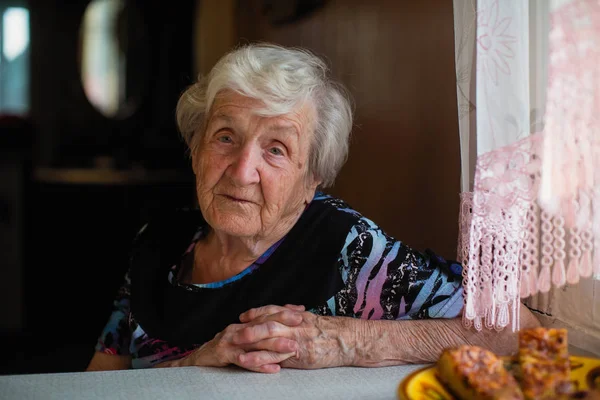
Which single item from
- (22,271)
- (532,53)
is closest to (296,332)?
(532,53)

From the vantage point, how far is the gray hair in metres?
1.55

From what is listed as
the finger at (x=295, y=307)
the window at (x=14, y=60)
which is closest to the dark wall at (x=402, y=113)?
the finger at (x=295, y=307)

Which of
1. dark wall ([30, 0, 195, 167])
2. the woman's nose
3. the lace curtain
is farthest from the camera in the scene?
dark wall ([30, 0, 195, 167])

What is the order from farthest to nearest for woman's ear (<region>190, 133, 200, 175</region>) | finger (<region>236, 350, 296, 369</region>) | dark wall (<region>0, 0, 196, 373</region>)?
dark wall (<region>0, 0, 196, 373</region>) < woman's ear (<region>190, 133, 200, 175</region>) < finger (<region>236, 350, 296, 369</region>)

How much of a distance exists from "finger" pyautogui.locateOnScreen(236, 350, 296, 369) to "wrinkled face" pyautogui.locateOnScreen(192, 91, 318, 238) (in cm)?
33

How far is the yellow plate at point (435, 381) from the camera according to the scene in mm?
897

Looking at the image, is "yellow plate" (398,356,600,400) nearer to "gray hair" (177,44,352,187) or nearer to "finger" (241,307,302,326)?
"finger" (241,307,302,326)

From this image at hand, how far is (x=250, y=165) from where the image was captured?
1.53 m

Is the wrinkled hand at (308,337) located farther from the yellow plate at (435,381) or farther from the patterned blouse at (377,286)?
the yellow plate at (435,381)

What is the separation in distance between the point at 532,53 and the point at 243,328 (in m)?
0.74

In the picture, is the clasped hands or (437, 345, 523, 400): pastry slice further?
the clasped hands

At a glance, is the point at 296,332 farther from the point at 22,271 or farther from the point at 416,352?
the point at 22,271

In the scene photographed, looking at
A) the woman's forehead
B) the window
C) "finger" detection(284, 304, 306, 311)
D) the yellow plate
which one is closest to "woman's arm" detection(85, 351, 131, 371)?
"finger" detection(284, 304, 306, 311)

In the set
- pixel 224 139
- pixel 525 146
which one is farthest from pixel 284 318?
pixel 525 146
